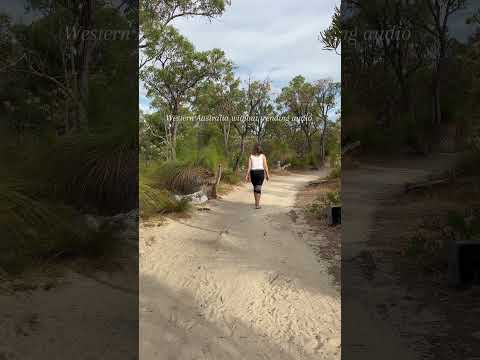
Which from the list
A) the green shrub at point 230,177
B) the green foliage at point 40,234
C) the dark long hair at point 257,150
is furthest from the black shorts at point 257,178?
the green foliage at point 40,234

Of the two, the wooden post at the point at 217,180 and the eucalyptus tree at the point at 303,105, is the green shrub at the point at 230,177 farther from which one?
the eucalyptus tree at the point at 303,105

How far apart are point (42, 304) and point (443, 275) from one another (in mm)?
1561

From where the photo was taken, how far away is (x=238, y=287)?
2.95m

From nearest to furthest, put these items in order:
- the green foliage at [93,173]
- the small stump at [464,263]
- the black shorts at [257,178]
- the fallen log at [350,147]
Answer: the small stump at [464,263], the fallen log at [350,147], the green foliage at [93,173], the black shorts at [257,178]

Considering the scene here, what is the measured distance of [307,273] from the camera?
2.82 m

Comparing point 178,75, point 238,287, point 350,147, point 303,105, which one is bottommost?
point 238,287

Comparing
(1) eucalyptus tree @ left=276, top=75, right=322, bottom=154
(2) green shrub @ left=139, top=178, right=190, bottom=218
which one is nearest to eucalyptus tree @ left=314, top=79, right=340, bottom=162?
(1) eucalyptus tree @ left=276, top=75, right=322, bottom=154

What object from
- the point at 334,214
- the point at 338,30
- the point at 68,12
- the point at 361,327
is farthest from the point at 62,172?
the point at 334,214

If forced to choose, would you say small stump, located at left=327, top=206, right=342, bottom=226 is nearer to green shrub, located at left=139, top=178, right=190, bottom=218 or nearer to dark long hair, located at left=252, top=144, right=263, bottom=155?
dark long hair, located at left=252, top=144, right=263, bottom=155

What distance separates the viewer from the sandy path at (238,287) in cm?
231

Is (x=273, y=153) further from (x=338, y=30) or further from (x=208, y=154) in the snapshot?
(x=338, y=30)

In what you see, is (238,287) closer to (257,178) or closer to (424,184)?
(257,178)

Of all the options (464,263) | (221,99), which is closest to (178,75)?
(221,99)

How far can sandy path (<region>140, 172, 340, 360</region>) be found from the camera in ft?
7.58
